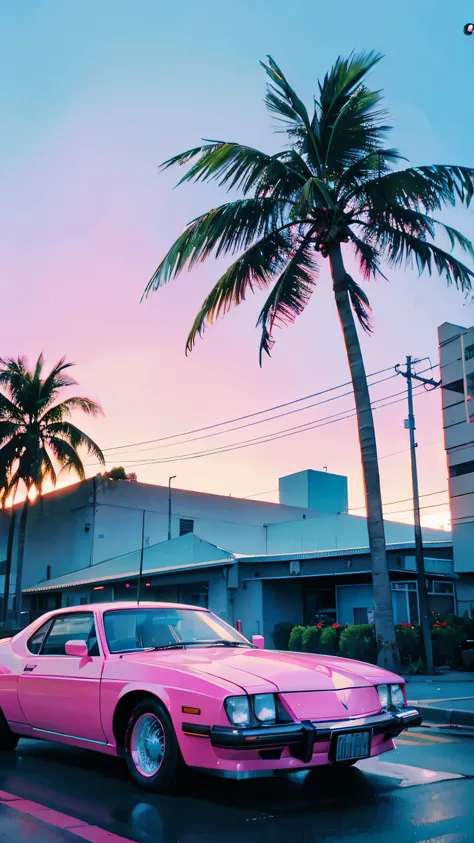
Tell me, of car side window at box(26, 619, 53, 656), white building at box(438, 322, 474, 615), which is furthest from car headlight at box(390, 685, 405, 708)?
white building at box(438, 322, 474, 615)

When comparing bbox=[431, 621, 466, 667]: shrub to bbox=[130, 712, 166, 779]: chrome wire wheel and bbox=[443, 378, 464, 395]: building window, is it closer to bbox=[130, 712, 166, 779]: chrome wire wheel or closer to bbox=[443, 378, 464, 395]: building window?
bbox=[443, 378, 464, 395]: building window

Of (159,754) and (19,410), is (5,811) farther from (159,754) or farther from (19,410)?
(19,410)

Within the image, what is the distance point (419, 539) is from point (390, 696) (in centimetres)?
1730

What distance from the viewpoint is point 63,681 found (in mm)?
6645

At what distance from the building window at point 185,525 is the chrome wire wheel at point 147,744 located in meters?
38.8

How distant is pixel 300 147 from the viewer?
50.6ft

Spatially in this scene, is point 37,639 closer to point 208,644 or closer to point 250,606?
point 208,644

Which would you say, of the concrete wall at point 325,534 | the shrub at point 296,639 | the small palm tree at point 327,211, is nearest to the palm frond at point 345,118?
the small palm tree at point 327,211

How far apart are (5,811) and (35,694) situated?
73.3 inches

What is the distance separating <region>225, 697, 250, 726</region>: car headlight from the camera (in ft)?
16.6

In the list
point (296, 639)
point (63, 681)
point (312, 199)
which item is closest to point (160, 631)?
point (63, 681)

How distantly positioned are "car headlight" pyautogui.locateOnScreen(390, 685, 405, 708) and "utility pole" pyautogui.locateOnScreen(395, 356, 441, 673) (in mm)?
15704

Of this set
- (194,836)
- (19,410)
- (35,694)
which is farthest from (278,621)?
(194,836)

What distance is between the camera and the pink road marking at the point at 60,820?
447 cm
